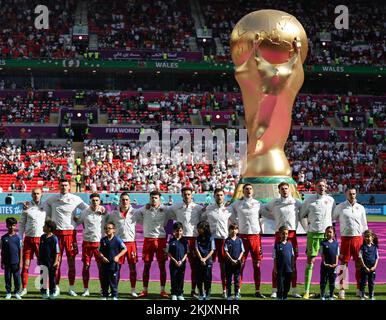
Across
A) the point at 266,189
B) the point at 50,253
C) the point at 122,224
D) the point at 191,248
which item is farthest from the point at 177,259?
the point at 266,189

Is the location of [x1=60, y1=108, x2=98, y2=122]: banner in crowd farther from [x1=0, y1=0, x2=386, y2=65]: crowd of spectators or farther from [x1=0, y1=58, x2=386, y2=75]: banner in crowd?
[x1=0, y1=0, x2=386, y2=65]: crowd of spectators

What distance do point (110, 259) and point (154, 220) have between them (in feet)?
3.90

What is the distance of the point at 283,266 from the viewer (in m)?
11.7

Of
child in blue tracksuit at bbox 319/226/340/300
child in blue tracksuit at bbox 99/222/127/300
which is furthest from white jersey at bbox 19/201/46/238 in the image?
child in blue tracksuit at bbox 319/226/340/300

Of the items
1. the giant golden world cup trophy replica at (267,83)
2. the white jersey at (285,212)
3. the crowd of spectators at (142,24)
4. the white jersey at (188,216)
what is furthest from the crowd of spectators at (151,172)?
the white jersey at (188,216)

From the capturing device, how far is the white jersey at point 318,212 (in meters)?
12.8

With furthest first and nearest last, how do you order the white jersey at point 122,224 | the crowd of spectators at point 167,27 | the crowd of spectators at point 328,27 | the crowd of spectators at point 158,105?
the crowd of spectators at point 328,27
the crowd of spectators at point 167,27
the crowd of spectators at point 158,105
the white jersey at point 122,224

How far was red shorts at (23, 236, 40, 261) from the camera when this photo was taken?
12.5 meters

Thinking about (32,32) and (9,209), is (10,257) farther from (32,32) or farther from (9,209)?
(32,32)

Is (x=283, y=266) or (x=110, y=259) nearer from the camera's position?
(x=110, y=259)

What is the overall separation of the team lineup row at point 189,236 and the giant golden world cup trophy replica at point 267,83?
7978mm

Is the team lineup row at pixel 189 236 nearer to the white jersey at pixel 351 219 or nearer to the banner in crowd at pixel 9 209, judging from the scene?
the white jersey at pixel 351 219

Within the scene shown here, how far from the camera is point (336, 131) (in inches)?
1868
